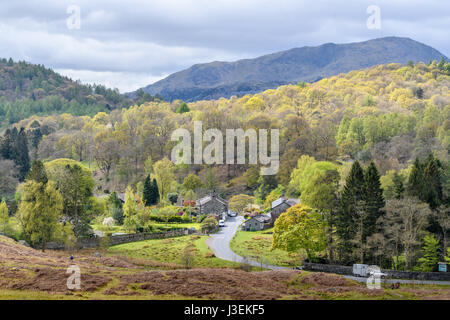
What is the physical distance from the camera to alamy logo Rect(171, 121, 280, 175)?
4540 inches

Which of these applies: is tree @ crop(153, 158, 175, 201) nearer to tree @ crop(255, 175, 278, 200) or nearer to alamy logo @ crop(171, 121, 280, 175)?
tree @ crop(255, 175, 278, 200)

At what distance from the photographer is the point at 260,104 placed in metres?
185

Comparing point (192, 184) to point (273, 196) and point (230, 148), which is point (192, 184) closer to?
point (230, 148)

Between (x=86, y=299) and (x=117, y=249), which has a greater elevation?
(x=86, y=299)

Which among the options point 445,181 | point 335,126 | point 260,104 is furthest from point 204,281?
point 260,104

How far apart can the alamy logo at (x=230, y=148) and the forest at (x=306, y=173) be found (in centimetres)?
254

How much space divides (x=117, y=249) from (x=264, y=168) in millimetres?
49646

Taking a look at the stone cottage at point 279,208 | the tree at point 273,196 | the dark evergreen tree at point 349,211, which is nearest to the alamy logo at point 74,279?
the dark evergreen tree at point 349,211

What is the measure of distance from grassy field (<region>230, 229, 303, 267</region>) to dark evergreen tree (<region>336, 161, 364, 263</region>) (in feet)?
20.7

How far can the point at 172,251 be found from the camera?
63250 mm

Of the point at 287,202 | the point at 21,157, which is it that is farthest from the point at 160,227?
the point at 21,157

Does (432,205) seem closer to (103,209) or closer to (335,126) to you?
(103,209)

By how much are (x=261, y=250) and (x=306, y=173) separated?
27.6 m

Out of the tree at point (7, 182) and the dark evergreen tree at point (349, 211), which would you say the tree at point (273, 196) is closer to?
the dark evergreen tree at point (349, 211)
